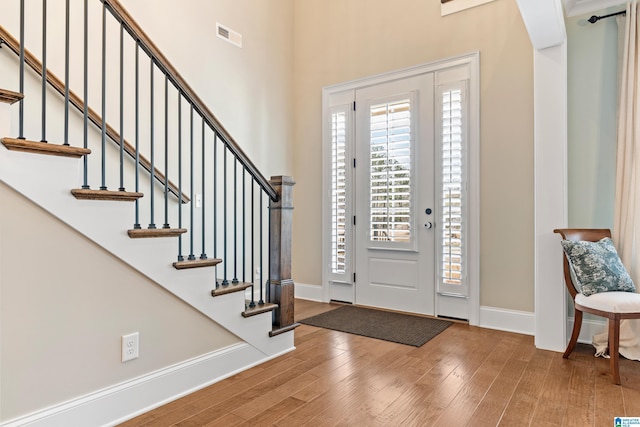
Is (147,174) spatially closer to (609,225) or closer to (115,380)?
(115,380)

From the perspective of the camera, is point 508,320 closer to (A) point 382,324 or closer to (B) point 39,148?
(A) point 382,324

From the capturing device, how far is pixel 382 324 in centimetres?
371

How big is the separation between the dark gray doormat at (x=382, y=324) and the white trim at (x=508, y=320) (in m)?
0.34

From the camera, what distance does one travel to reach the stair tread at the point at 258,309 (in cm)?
262

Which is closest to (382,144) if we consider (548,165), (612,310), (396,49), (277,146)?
(396,49)

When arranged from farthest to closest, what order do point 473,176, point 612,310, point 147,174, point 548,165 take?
point 473,176
point 147,174
point 548,165
point 612,310

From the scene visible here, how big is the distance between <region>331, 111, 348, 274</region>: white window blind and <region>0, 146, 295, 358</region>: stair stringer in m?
2.06

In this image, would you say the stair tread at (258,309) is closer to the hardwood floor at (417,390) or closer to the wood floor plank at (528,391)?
the hardwood floor at (417,390)

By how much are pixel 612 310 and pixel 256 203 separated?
3.33 m

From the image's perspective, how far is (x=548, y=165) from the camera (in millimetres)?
2984

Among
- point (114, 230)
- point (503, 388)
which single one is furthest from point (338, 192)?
point (114, 230)

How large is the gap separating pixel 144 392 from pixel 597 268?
9.62 ft

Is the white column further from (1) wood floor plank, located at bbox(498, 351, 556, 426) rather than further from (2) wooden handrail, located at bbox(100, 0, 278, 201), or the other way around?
(2) wooden handrail, located at bbox(100, 0, 278, 201)

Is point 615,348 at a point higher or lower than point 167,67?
lower
